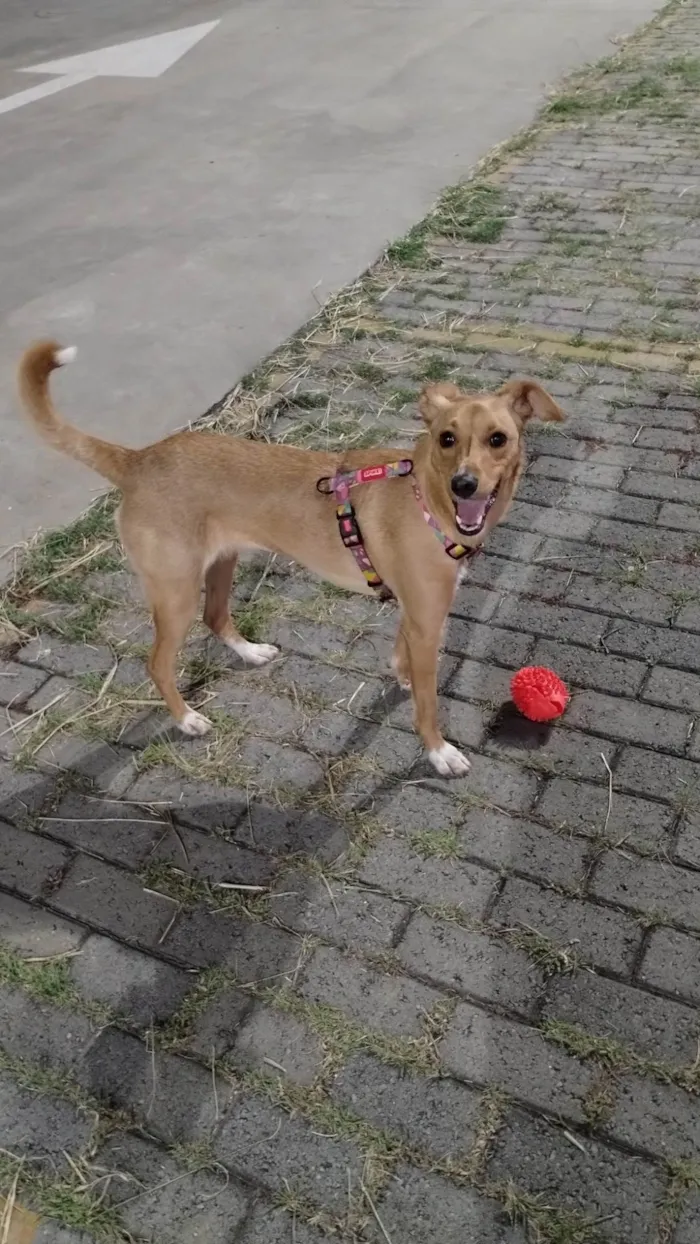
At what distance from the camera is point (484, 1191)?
7.04ft

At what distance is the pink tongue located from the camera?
277 cm

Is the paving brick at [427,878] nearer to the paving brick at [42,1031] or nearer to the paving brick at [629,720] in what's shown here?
the paving brick at [629,720]

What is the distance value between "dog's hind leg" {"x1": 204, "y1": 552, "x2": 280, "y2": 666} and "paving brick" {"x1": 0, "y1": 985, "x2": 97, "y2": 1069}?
1.54 metres

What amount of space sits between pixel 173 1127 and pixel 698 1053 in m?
1.43

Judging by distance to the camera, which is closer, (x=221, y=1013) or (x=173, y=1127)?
(x=173, y=1127)

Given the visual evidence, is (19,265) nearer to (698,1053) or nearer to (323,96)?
(323,96)

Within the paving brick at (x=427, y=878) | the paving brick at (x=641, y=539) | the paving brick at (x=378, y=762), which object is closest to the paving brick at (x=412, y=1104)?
the paving brick at (x=427, y=878)

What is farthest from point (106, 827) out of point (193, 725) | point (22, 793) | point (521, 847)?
point (521, 847)

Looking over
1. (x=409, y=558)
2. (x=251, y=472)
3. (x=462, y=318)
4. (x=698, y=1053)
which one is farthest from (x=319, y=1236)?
(x=462, y=318)

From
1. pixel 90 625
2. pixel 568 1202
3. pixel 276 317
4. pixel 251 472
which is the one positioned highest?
pixel 251 472

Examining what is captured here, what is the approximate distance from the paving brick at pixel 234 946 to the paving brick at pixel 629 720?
136cm

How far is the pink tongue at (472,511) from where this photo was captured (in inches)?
109

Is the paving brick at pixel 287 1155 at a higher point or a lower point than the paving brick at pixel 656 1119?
higher

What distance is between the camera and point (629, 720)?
327 cm
